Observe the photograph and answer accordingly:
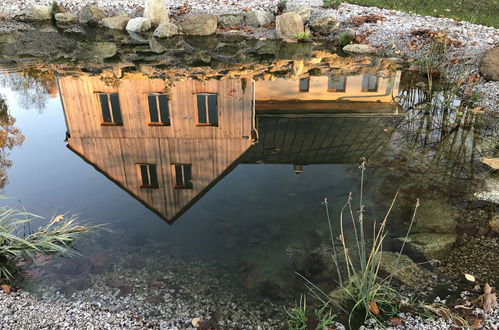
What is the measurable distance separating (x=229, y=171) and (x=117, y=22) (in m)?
14.5

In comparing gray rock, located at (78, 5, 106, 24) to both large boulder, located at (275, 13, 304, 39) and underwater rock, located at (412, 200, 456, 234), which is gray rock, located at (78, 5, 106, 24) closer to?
large boulder, located at (275, 13, 304, 39)

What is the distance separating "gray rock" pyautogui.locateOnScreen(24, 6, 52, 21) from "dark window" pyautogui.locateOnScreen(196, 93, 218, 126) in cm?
1476

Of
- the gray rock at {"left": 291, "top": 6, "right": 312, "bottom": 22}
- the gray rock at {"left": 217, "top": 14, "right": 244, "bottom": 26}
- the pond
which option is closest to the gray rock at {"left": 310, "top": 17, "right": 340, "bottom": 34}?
the gray rock at {"left": 291, "top": 6, "right": 312, "bottom": 22}

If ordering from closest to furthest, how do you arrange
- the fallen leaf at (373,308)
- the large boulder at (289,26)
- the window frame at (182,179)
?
the fallen leaf at (373,308), the window frame at (182,179), the large boulder at (289,26)

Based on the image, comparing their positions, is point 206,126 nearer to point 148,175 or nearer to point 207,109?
point 207,109

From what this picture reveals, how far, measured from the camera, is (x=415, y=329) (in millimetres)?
4547

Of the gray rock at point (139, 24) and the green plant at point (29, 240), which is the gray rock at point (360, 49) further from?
the green plant at point (29, 240)

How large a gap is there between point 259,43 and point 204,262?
13.5 meters

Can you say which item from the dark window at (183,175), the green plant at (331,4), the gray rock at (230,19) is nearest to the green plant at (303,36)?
the gray rock at (230,19)

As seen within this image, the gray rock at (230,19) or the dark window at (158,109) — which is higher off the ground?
the gray rock at (230,19)

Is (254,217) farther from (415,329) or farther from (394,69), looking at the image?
(394,69)

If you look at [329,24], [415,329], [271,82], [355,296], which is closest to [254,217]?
[355,296]

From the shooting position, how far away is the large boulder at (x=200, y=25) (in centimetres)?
1820

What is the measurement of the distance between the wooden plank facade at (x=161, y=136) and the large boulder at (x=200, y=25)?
705cm
